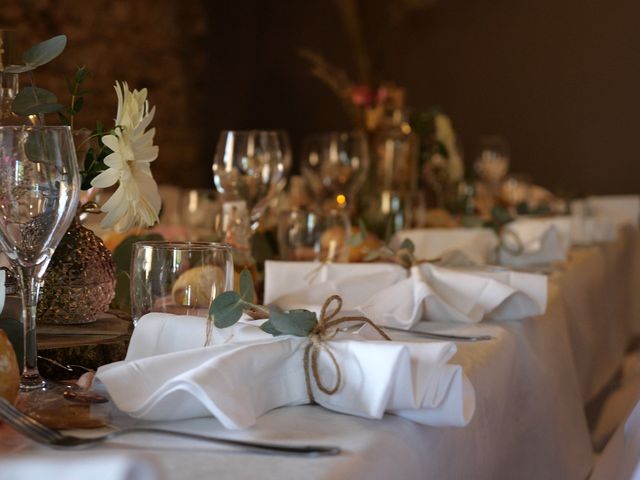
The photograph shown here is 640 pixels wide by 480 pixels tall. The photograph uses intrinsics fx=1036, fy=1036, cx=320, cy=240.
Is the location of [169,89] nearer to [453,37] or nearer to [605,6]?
[453,37]

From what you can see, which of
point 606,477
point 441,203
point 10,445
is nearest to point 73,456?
point 10,445

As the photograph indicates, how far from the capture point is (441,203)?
10.1 ft

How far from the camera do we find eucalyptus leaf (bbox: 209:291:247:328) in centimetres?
91

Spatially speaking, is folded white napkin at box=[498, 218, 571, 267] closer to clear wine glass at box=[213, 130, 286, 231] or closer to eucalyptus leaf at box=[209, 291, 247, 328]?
clear wine glass at box=[213, 130, 286, 231]

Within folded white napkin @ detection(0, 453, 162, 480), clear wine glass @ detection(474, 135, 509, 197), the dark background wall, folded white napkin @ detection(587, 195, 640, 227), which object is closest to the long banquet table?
folded white napkin @ detection(0, 453, 162, 480)

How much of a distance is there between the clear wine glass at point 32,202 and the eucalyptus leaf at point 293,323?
200 millimetres

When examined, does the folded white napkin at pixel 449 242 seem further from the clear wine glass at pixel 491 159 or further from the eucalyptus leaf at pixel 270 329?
the clear wine glass at pixel 491 159

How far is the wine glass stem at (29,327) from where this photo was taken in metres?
0.87

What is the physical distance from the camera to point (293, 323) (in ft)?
2.87

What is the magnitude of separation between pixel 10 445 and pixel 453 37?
6.25 meters

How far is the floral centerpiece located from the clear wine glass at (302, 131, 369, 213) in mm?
1301

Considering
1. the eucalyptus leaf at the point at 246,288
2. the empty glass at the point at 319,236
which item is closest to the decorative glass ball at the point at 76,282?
the eucalyptus leaf at the point at 246,288

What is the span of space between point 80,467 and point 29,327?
26cm

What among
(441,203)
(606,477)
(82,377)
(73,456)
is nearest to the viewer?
(73,456)
